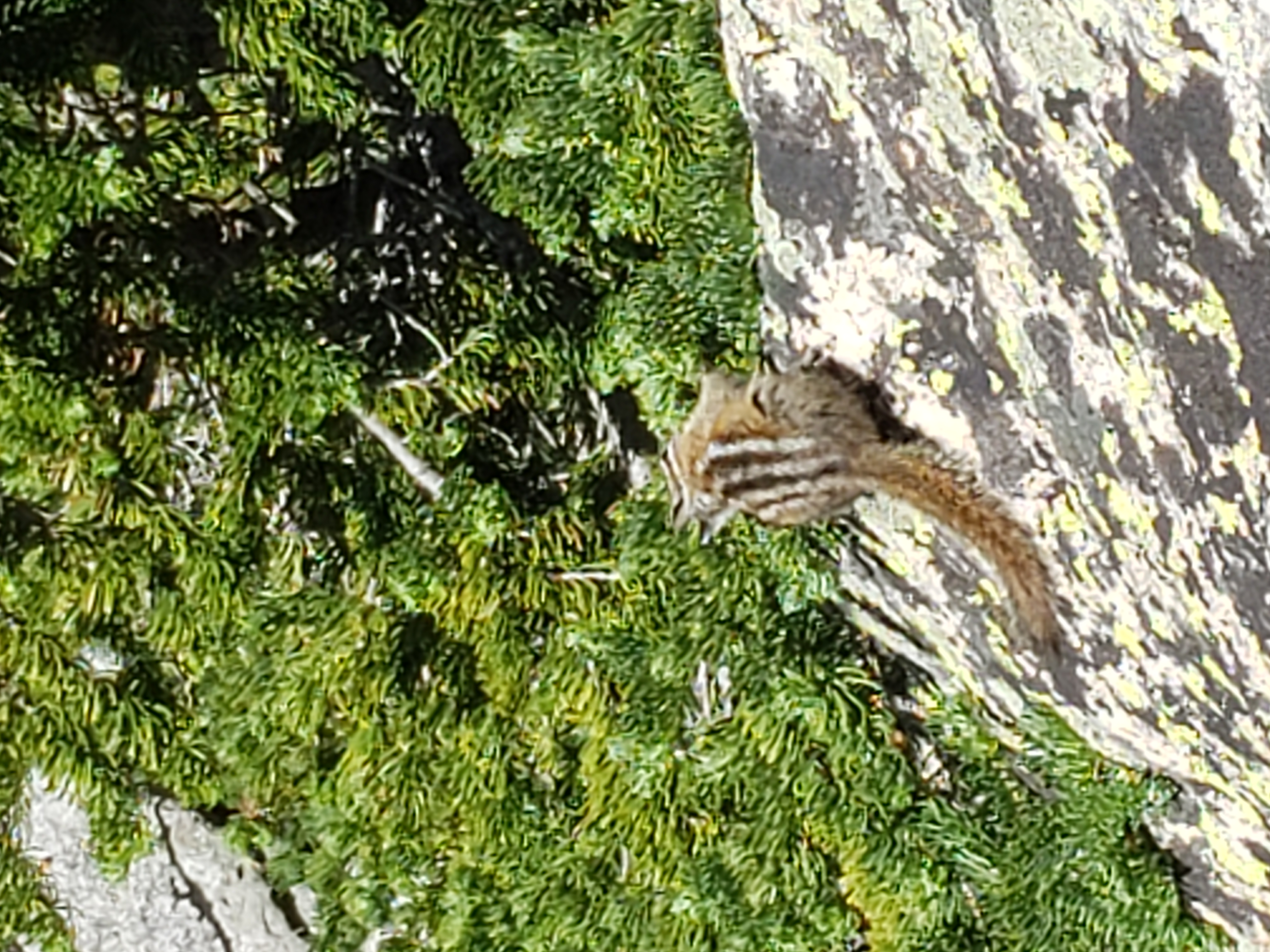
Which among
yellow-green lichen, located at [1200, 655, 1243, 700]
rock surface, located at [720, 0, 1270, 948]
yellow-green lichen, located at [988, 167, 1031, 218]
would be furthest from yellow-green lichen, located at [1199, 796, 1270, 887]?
yellow-green lichen, located at [988, 167, 1031, 218]

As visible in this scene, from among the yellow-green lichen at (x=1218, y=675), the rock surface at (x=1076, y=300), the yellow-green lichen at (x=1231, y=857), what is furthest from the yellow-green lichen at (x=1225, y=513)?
the yellow-green lichen at (x=1231, y=857)

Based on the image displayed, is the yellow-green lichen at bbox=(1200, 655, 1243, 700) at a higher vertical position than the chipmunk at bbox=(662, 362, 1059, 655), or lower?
lower

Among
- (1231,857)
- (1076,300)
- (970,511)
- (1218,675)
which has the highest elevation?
(1076,300)

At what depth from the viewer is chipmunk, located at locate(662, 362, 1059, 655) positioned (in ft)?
4.66

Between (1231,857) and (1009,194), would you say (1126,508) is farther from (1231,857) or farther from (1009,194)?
(1231,857)

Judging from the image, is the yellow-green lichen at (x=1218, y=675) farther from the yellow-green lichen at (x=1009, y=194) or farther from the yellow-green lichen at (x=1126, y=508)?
the yellow-green lichen at (x=1009, y=194)

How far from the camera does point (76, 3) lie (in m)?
1.41

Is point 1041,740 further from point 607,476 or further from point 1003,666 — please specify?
point 607,476

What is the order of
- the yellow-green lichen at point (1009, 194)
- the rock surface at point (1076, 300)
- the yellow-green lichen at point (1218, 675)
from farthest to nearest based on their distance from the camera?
the yellow-green lichen at point (1218, 675)
the yellow-green lichen at point (1009, 194)
the rock surface at point (1076, 300)

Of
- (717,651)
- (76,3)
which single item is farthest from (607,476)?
(76,3)

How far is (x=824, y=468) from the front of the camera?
4.88 ft

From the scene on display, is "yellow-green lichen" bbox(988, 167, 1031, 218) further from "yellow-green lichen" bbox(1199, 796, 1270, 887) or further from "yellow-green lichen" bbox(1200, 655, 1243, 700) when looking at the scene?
"yellow-green lichen" bbox(1199, 796, 1270, 887)

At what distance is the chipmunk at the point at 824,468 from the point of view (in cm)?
142

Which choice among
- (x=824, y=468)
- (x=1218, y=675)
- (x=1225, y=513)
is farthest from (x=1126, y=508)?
(x=824, y=468)
